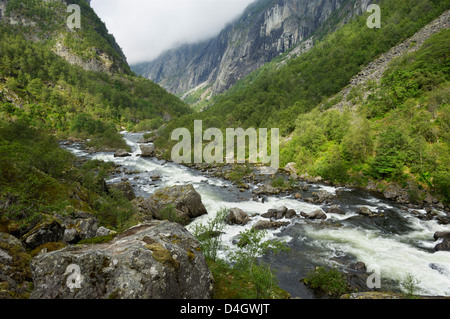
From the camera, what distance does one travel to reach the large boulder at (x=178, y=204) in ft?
84.6

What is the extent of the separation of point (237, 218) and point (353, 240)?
12335 millimetres

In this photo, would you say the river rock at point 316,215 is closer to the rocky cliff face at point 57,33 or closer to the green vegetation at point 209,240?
the green vegetation at point 209,240

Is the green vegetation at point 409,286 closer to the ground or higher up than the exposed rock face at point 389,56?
closer to the ground

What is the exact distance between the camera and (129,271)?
5867 mm

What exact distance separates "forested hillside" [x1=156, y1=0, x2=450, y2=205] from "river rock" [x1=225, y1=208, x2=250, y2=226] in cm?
2495

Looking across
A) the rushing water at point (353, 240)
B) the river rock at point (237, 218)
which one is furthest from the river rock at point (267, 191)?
the river rock at point (237, 218)

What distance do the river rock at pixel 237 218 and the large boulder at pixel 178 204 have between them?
4.20 metres

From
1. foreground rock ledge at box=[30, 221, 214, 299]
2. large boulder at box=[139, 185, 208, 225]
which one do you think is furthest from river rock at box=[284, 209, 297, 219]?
foreground rock ledge at box=[30, 221, 214, 299]

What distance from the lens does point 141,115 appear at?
→ 163 meters

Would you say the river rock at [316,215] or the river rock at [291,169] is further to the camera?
the river rock at [291,169]

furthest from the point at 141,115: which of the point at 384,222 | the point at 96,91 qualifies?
the point at 384,222

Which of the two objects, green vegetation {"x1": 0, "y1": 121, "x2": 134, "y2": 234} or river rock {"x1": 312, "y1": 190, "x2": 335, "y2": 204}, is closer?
green vegetation {"x1": 0, "y1": 121, "x2": 134, "y2": 234}

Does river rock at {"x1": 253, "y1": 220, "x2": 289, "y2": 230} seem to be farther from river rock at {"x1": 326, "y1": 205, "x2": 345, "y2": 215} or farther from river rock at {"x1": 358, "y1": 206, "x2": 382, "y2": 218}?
river rock at {"x1": 358, "y1": 206, "x2": 382, "y2": 218}

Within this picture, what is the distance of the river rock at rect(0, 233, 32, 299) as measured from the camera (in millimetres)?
5475
